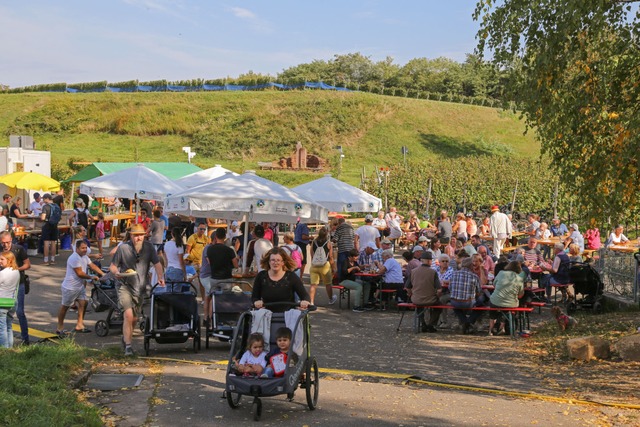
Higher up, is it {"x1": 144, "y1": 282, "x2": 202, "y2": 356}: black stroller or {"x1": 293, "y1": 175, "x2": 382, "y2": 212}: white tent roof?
{"x1": 293, "y1": 175, "x2": 382, "y2": 212}: white tent roof

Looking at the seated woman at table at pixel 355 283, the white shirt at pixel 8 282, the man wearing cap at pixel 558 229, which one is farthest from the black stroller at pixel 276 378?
the man wearing cap at pixel 558 229

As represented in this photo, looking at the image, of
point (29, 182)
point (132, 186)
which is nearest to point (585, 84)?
point (132, 186)

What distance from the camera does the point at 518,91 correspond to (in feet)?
42.1

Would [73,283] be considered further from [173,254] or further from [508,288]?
[508,288]

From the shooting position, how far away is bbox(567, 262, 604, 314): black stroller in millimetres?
16672

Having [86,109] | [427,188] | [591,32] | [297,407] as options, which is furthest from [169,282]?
[86,109]

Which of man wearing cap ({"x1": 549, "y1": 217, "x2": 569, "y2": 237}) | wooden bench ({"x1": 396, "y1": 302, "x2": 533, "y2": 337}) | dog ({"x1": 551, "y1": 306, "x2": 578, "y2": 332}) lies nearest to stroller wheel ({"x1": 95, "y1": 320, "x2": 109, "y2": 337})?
wooden bench ({"x1": 396, "y1": 302, "x2": 533, "y2": 337})

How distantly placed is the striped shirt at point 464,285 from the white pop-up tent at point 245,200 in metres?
3.39

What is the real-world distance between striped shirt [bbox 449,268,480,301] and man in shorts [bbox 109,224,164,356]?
5220 mm

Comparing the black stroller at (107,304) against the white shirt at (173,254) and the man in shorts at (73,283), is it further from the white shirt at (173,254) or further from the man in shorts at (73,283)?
the white shirt at (173,254)

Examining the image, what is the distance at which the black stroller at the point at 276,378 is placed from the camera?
8.11 m

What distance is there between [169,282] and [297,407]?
12.7 feet

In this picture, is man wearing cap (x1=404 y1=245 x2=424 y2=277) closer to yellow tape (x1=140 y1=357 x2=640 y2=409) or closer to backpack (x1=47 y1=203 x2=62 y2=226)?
yellow tape (x1=140 y1=357 x2=640 y2=409)

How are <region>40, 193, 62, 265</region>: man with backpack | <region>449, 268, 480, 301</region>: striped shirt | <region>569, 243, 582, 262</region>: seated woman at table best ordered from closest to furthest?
<region>449, 268, 480, 301</region>: striped shirt → <region>569, 243, 582, 262</region>: seated woman at table → <region>40, 193, 62, 265</region>: man with backpack
